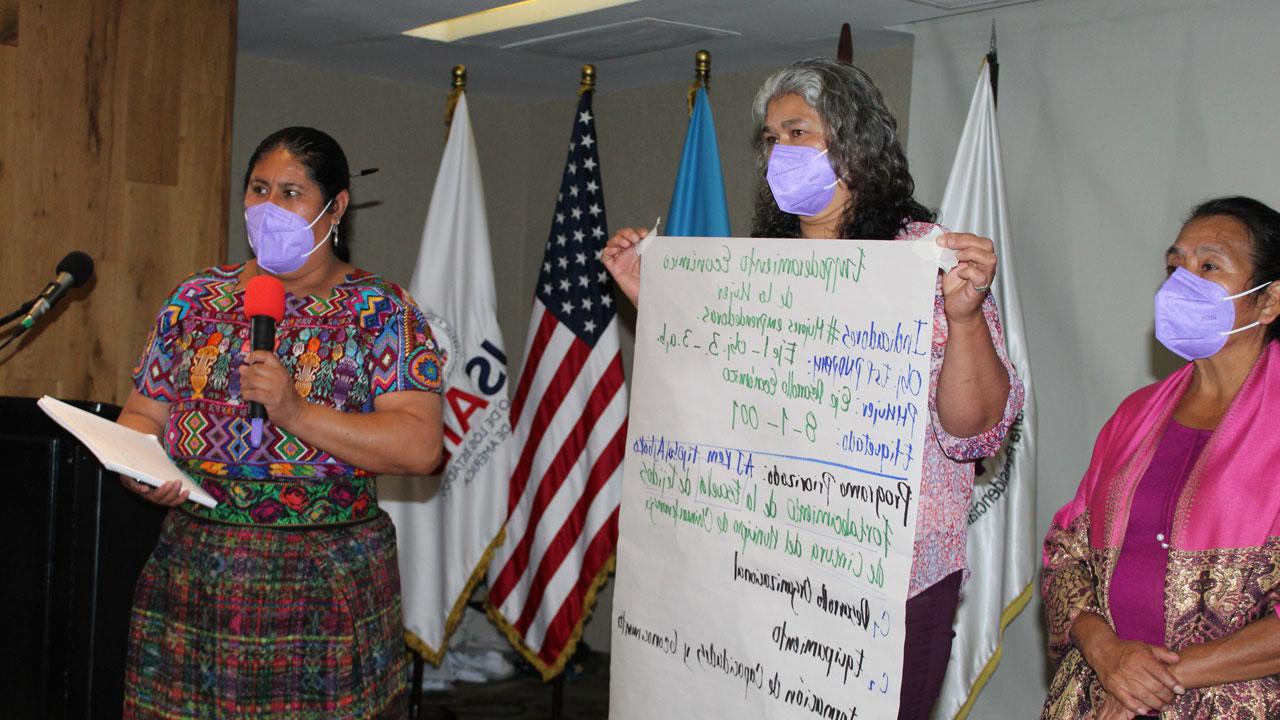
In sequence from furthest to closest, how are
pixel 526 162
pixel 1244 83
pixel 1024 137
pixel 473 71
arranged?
1. pixel 526 162
2. pixel 473 71
3. pixel 1024 137
4. pixel 1244 83

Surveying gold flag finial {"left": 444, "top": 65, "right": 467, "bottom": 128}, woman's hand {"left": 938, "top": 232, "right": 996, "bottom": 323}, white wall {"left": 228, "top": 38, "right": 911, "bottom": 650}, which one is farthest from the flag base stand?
woman's hand {"left": 938, "top": 232, "right": 996, "bottom": 323}

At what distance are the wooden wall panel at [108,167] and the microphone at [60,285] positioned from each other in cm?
86

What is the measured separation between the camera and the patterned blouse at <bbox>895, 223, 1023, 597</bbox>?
6.15 feet

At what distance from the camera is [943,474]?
6.31 feet

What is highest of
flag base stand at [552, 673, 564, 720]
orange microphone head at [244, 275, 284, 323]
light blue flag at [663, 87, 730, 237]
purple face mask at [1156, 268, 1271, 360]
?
light blue flag at [663, 87, 730, 237]

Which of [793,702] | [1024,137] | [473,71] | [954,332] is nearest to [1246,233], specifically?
[954,332]

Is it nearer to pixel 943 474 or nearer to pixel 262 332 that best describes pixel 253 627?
pixel 262 332

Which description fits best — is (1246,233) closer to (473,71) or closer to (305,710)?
(305,710)

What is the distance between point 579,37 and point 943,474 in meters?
3.04

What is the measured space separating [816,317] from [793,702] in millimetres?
620

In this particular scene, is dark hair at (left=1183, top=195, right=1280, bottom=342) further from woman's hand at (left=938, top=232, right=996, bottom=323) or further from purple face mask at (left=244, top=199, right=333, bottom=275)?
purple face mask at (left=244, top=199, right=333, bottom=275)

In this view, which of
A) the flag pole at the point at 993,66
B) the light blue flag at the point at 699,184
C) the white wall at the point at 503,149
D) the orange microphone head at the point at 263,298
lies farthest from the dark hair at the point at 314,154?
the white wall at the point at 503,149

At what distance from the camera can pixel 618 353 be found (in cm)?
452

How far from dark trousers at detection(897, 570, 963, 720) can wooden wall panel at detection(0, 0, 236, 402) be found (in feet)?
9.48
